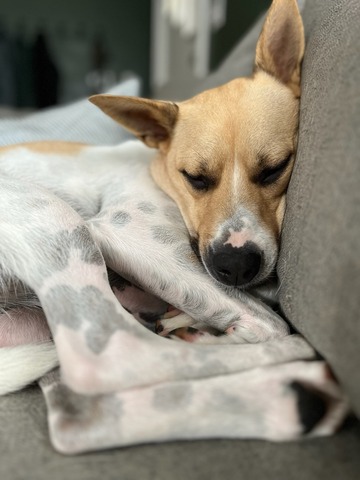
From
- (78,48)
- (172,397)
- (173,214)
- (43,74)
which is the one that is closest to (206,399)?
(172,397)

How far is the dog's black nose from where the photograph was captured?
129cm

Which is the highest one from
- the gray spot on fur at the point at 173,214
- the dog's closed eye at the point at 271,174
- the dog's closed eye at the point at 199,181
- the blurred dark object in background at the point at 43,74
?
the dog's closed eye at the point at 271,174

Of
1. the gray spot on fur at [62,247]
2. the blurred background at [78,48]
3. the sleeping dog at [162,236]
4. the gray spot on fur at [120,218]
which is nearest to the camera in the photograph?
the sleeping dog at [162,236]

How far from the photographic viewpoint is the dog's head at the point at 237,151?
4.33 feet

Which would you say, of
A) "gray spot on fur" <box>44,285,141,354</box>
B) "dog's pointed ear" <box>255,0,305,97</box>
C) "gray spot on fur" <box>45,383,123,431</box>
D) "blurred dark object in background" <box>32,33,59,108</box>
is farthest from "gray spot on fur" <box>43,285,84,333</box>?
"blurred dark object in background" <box>32,33,59,108</box>

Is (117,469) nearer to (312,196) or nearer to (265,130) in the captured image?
(312,196)

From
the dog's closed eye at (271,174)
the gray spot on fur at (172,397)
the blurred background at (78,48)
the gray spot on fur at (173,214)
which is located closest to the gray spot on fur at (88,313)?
the gray spot on fur at (172,397)

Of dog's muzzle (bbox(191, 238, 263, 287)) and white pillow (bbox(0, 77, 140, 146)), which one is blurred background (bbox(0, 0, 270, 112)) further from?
dog's muzzle (bbox(191, 238, 263, 287))

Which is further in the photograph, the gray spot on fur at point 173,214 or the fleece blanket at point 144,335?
the gray spot on fur at point 173,214

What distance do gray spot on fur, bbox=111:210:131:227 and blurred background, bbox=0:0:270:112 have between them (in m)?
4.82

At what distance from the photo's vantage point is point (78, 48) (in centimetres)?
677

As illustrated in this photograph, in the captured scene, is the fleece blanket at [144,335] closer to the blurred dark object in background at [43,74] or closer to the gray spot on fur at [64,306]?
the gray spot on fur at [64,306]

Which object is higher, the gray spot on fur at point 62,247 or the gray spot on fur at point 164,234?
the gray spot on fur at point 62,247

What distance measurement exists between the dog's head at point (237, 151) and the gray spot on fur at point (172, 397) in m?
0.35
